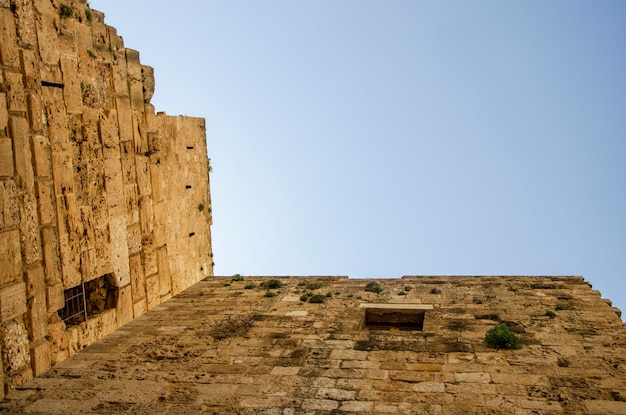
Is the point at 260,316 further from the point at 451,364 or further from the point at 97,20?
the point at 97,20

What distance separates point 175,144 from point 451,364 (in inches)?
269

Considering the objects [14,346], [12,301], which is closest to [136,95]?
[12,301]

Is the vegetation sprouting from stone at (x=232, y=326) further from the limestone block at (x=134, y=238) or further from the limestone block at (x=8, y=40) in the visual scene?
the limestone block at (x=8, y=40)

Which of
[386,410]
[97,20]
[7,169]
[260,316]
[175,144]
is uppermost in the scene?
[97,20]

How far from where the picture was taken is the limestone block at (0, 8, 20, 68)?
22.7 ft

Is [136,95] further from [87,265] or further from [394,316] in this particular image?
[394,316]

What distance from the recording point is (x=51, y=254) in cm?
775

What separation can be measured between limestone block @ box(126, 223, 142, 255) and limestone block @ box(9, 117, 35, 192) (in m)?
2.51

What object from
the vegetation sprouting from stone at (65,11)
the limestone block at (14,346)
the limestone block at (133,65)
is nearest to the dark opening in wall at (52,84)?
the vegetation sprouting from stone at (65,11)

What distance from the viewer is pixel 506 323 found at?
8250mm

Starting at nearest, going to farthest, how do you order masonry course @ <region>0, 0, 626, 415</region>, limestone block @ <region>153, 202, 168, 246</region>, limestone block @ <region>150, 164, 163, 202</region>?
masonry course @ <region>0, 0, 626, 415</region> < limestone block @ <region>150, 164, 163, 202</region> < limestone block @ <region>153, 202, 168, 246</region>

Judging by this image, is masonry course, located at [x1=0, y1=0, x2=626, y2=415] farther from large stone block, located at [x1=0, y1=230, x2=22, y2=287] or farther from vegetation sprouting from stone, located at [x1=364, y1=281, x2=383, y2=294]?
vegetation sprouting from stone, located at [x1=364, y1=281, x2=383, y2=294]

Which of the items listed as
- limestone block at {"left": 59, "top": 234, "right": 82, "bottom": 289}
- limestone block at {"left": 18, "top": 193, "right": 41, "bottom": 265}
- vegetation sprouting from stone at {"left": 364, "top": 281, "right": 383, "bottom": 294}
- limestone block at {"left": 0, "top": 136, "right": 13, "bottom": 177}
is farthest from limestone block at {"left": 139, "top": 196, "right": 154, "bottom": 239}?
vegetation sprouting from stone at {"left": 364, "top": 281, "right": 383, "bottom": 294}

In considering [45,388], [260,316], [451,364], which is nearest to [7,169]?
[45,388]
